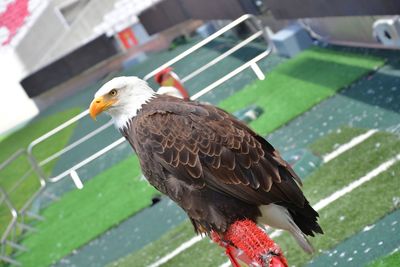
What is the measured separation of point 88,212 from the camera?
788 centimetres

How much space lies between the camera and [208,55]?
12742mm

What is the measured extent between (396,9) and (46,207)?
5546 mm

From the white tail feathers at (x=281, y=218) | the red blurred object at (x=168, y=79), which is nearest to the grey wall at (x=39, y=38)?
the red blurred object at (x=168, y=79)

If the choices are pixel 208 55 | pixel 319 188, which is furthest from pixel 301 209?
pixel 208 55

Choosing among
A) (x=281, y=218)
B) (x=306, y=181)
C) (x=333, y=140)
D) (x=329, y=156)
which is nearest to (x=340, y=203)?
(x=306, y=181)

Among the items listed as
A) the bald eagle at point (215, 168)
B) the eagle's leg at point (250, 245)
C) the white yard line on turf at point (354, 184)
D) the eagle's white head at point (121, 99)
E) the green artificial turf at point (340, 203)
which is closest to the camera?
the eagle's leg at point (250, 245)

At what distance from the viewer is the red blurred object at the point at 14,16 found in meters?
24.2

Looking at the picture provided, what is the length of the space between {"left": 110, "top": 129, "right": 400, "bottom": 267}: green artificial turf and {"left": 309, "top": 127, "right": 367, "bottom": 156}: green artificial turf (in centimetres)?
2

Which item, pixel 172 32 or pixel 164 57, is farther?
pixel 172 32

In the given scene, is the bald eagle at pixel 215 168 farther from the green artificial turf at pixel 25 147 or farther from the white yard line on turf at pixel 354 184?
the green artificial turf at pixel 25 147

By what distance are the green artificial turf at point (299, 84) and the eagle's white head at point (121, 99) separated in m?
3.78

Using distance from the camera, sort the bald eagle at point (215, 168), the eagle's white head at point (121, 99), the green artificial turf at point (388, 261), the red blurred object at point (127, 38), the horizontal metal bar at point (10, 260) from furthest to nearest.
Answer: the red blurred object at point (127, 38) < the horizontal metal bar at point (10, 260) < the green artificial turf at point (388, 261) < the eagle's white head at point (121, 99) < the bald eagle at point (215, 168)

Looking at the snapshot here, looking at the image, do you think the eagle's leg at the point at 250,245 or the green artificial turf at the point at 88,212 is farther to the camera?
the green artificial turf at the point at 88,212

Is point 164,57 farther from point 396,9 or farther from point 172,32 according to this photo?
point 396,9
